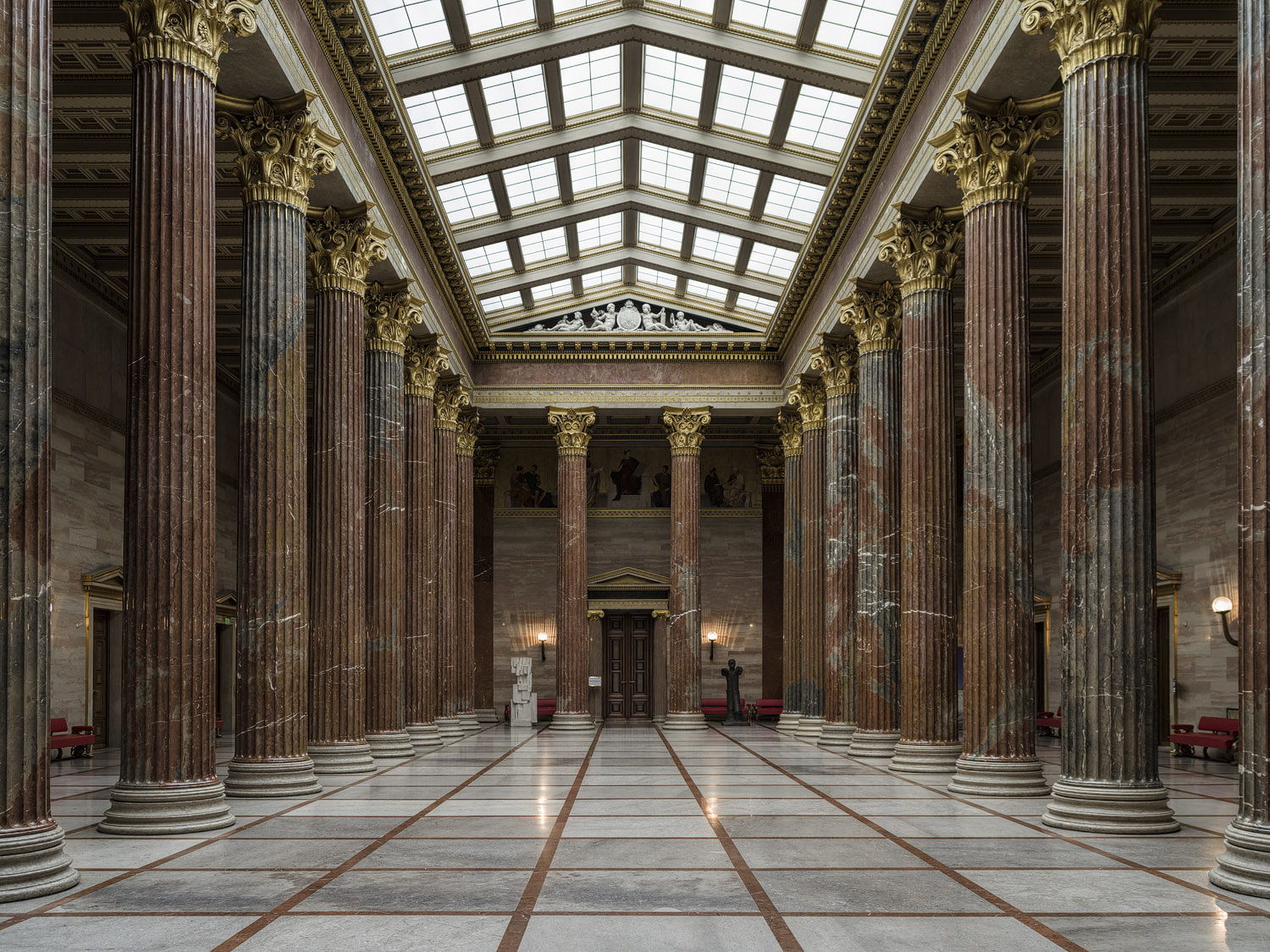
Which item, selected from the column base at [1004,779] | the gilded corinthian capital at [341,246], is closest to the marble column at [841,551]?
the column base at [1004,779]

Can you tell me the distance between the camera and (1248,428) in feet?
29.0

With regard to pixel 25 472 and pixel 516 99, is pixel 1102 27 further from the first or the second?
pixel 516 99

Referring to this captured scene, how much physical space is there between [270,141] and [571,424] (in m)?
19.1

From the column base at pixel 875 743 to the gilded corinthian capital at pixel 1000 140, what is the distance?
991 cm

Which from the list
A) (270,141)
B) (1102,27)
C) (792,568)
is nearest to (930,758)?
(1102,27)

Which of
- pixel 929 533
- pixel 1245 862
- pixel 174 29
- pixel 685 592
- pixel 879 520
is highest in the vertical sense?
pixel 174 29

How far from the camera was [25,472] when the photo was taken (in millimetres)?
8602

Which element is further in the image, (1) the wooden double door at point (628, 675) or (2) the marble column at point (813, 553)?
(1) the wooden double door at point (628, 675)

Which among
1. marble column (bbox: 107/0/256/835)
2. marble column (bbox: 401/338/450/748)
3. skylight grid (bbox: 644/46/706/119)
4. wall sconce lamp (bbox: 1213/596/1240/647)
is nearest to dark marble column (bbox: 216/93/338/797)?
marble column (bbox: 107/0/256/835)

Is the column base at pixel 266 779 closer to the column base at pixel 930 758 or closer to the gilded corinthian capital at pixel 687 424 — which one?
the column base at pixel 930 758

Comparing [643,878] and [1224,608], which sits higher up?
[1224,608]

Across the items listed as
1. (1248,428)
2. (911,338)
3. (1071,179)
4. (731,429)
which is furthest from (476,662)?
(1248,428)

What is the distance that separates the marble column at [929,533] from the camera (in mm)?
18125

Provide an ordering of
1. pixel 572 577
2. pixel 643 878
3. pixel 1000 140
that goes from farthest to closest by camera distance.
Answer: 1. pixel 572 577
2. pixel 1000 140
3. pixel 643 878
